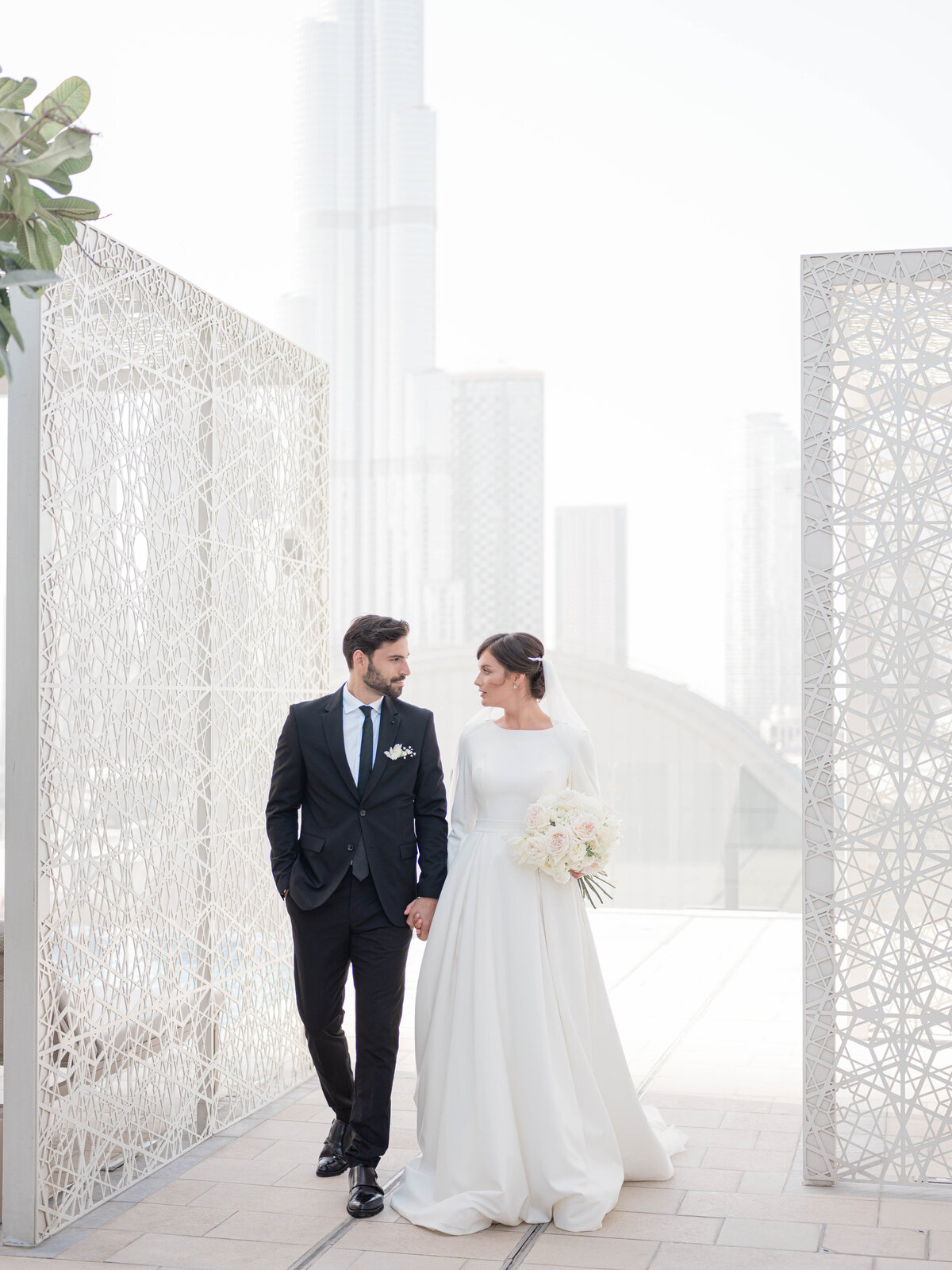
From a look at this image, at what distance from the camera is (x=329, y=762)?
3.94m

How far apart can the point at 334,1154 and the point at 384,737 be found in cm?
131

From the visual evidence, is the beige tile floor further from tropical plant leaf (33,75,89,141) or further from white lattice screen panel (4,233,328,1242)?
tropical plant leaf (33,75,89,141)

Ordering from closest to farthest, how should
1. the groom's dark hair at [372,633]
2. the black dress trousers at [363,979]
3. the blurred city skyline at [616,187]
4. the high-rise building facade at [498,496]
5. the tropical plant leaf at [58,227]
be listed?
the tropical plant leaf at [58,227], the black dress trousers at [363,979], the groom's dark hair at [372,633], the blurred city skyline at [616,187], the high-rise building facade at [498,496]

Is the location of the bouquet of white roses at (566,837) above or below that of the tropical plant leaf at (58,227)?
below

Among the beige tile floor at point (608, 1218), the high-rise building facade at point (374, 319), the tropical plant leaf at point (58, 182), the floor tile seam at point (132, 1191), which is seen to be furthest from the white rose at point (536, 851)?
the high-rise building facade at point (374, 319)

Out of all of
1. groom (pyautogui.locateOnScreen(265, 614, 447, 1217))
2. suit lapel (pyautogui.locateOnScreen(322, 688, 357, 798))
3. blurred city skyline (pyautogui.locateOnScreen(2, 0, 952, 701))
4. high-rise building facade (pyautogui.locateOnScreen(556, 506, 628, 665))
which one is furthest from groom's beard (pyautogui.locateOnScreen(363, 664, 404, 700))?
high-rise building facade (pyautogui.locateOnScreen(556, 506, 628, 665))

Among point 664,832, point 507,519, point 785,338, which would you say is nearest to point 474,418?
point 507,519

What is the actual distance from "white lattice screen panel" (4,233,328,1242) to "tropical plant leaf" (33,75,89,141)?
1.16 m

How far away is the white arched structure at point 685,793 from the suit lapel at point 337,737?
9037 millimetres

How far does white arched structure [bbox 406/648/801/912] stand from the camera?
12.7 metres

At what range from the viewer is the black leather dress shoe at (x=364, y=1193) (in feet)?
12.3

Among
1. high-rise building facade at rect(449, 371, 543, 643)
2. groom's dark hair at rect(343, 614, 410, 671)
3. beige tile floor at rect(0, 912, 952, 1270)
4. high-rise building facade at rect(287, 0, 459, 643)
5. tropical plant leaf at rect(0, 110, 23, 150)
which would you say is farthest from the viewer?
high-rise building facade at rect(449, 371, 543, 643)

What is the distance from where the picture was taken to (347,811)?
3926 mm

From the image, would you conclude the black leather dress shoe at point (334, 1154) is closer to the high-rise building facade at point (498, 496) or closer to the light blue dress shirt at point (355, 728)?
the light blue dress shirt at point (355, 728)
